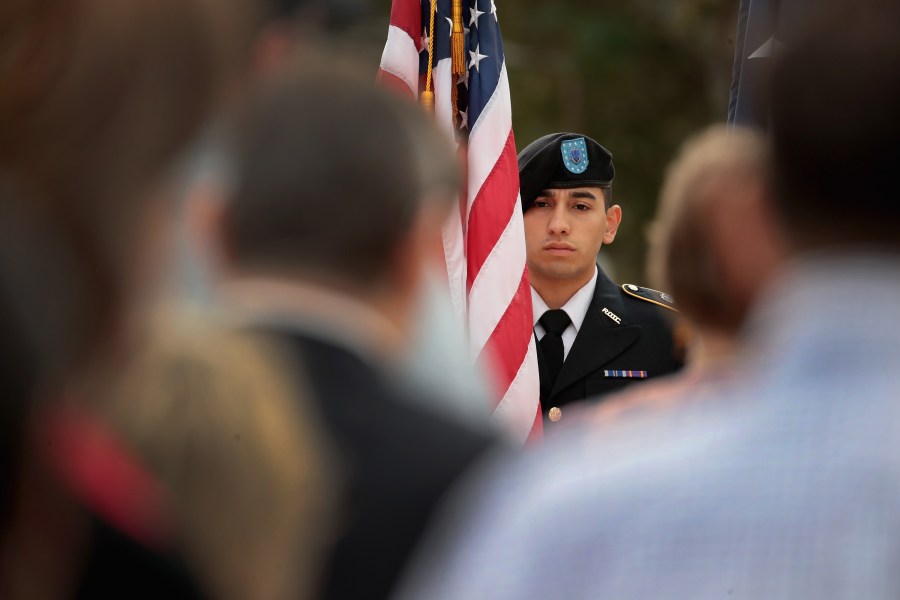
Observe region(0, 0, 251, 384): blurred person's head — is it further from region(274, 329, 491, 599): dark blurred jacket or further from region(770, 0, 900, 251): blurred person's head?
region(770, 0, 900, 251): blurred person's head

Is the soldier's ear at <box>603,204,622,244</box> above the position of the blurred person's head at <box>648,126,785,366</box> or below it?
below

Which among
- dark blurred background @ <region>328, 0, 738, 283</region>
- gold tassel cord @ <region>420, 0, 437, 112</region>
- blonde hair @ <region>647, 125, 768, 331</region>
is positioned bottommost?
dark blurred background @ <region>328, 0, 738, 283</region>

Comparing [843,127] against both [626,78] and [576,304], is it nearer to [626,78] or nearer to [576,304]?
[576,304]

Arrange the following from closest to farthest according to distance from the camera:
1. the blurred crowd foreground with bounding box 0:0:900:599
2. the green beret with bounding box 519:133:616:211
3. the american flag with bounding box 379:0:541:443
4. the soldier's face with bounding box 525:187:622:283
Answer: the blurred crowd foreground with bounding box 0:0:900:599 → the american flag with bounding box 379:0:541:443 → the soldier's face with bounding box 525:187:622:283 → the green beret with bounding box 519:133:616:211

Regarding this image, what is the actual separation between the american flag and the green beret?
27 cm

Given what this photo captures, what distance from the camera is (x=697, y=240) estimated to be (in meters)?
2.13

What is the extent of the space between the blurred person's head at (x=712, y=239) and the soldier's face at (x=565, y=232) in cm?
265

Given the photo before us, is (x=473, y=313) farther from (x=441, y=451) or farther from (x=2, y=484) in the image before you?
(x=2, y=484)

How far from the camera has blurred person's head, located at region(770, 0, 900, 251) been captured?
1051mm

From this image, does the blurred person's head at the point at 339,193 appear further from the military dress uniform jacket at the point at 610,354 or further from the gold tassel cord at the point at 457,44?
the gold tassel cord at the point at 457,44

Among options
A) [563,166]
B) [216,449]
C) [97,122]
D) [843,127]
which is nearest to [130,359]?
[216,449]

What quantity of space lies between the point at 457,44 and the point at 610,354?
1222 mm

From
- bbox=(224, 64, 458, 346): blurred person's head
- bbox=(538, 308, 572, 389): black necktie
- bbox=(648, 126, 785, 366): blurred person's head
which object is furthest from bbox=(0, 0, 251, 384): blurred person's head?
bbox=(538, 308, 572, 389): black necktie

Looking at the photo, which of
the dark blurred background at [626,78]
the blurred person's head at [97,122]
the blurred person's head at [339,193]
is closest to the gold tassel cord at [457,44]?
the blurred person's head at [339,193]
